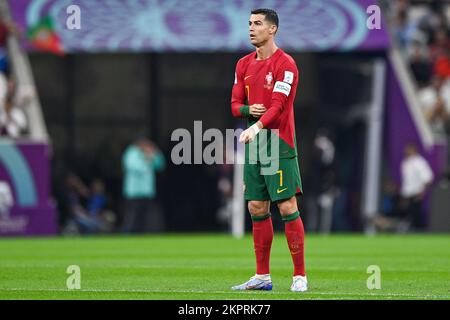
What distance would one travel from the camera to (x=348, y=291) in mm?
11391

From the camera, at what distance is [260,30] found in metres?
11.4

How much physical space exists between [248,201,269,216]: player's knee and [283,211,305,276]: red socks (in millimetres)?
255

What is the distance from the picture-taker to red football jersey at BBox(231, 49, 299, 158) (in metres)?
11.2

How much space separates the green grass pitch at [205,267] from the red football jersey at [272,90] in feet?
4.99

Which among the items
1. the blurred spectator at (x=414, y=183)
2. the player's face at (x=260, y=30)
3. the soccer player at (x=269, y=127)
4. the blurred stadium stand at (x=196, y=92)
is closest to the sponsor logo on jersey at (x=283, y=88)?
the soccer player at (x=269, y=127)

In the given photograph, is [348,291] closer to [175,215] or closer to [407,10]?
[175,215]

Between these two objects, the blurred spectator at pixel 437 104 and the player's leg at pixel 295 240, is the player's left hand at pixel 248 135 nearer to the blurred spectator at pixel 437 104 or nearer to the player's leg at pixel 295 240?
the player's leg at pixel 295 240

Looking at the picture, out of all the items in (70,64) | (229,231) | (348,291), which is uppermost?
(70,64)

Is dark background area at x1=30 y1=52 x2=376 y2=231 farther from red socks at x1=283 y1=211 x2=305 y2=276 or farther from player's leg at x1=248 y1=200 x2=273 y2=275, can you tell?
red socks at x1=283 y1=211 x2=305 y2=276

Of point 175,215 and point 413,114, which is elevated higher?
point 413,114

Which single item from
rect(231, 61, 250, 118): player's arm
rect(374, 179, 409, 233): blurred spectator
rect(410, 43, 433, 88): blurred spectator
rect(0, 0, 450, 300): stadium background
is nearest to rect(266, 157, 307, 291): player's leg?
rect(231, 61, 250, 118): player's arm

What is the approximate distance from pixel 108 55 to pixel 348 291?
1815 cm
